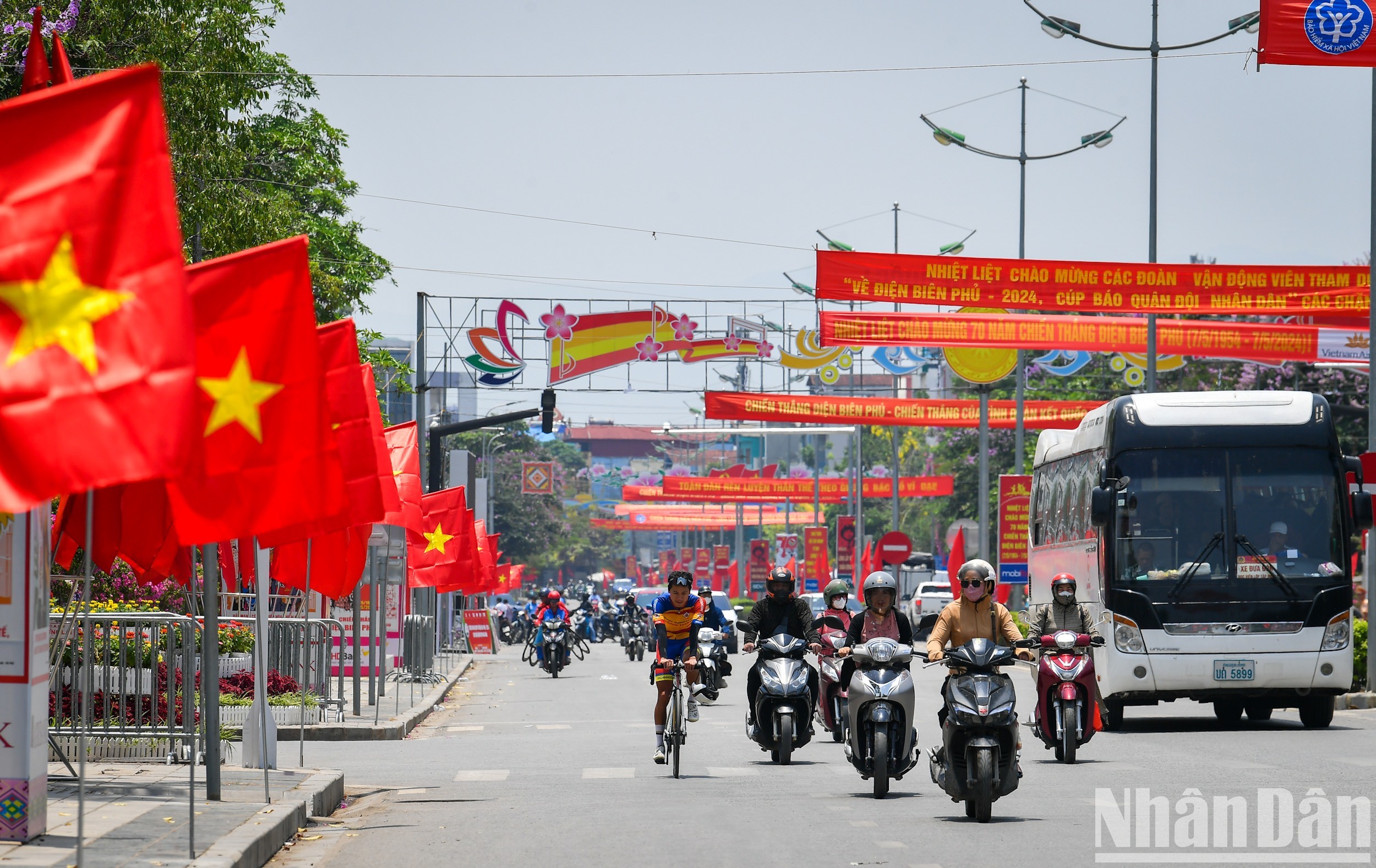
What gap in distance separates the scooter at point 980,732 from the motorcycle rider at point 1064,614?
4860 millimetres

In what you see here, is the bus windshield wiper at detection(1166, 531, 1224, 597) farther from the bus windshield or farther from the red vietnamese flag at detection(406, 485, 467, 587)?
the red vietnamese flag at detection(406, 485, 467, 587)

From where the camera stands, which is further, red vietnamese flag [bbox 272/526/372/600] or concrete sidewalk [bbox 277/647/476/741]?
concrete sidewalk [bbox 277/647/476/741]

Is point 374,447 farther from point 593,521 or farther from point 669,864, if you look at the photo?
point 593,521

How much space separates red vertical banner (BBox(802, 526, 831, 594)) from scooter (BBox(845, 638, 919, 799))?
2470 inches

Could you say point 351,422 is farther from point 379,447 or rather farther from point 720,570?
point 720,570

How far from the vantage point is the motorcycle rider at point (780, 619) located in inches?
607

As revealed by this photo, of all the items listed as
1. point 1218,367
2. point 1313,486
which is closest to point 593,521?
point 1218,367

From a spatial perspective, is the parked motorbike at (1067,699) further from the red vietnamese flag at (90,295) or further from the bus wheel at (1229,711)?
the red vietnamese flag at (90,295)

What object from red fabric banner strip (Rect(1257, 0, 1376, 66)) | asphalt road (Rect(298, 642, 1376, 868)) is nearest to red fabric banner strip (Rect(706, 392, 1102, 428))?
asphalt road (Rect(298, 642, 1376, 868))

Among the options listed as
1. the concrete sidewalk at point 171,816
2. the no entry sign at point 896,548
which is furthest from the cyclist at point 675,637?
the no entry sign at point 896,548

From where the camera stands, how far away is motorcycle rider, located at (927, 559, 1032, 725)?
12508 millimetres

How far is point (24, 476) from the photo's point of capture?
6.46 metres

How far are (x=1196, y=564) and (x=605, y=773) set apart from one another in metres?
6.77

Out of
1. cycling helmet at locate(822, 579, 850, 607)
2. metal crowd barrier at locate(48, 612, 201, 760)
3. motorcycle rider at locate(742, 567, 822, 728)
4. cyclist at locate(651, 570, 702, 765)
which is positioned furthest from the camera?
cycling helmet at locate(822, 579, 850, 607)
